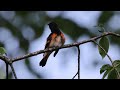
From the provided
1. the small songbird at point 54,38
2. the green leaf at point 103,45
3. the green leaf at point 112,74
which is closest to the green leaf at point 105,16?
the small songbird at point 54,38

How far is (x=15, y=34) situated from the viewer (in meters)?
5.35

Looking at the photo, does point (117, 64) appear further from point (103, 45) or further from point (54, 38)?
point (54, 38)

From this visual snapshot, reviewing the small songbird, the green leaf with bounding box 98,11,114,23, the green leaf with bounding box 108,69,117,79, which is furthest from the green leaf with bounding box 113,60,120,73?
the green leaf with bounding box 98,11,114,23

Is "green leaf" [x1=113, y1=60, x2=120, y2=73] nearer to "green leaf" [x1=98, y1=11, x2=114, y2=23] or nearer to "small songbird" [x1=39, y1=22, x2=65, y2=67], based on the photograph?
"small songbird" [x1=39, y1=22, x2=65, y2=67]

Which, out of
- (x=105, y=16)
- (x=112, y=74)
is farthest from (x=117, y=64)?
(x=105, y=16)

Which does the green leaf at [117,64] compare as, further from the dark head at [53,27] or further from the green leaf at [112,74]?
the dark head at [53,27]

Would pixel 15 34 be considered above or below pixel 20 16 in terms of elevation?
below

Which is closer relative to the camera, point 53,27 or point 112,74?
point 112,74

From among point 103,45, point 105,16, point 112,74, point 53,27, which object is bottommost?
point 112,74

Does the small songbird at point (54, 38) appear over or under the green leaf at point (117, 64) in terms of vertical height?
over

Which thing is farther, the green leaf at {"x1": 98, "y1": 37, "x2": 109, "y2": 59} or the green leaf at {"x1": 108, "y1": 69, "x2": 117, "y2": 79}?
the green leaf at {"x1": 98, "y1": 37, "x2": 109, "y2": 59}
